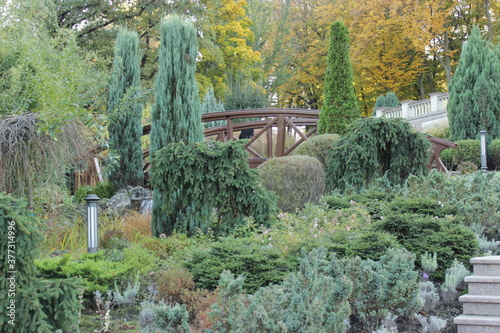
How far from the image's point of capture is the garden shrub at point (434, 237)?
5.05 meters

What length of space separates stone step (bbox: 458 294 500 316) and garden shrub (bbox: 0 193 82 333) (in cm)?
310

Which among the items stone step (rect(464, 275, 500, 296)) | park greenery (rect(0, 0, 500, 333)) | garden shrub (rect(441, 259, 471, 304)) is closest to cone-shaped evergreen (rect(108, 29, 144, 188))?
park greenery (rect(0, 0, 500, 333))

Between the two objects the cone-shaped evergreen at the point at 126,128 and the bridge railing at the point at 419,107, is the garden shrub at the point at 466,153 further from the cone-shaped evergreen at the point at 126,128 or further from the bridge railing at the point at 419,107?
the cone-shaped evergreen at the point at 126,128

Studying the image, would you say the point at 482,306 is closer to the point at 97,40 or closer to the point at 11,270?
the point at 11,270

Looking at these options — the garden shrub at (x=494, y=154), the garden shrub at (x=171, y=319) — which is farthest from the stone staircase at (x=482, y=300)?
the garden shrub at (x=494, y=154)

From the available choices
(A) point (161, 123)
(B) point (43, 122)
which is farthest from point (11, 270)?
(A) point (161, 123)

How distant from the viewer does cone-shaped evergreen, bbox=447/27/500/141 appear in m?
16.3

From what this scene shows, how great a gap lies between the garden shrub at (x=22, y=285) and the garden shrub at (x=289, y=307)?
858 mm

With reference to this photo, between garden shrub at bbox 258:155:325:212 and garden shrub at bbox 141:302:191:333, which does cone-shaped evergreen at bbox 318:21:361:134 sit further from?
garden shrub at bbox 141:302:191:333

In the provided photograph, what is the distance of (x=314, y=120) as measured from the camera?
1350cm

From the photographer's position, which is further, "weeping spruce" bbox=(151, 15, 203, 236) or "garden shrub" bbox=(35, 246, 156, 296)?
"weeping spruce" bbox=(151, 15, 203, 236)

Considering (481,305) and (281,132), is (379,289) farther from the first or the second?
(281,132)

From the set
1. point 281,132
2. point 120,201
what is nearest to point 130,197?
point 120,201

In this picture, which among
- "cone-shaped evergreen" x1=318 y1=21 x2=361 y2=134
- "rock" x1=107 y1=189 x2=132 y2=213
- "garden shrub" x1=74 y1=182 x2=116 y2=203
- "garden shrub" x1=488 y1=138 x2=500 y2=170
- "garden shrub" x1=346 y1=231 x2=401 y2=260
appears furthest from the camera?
"garden shrub" x1=488 y1=138 x2=500 y2=170
